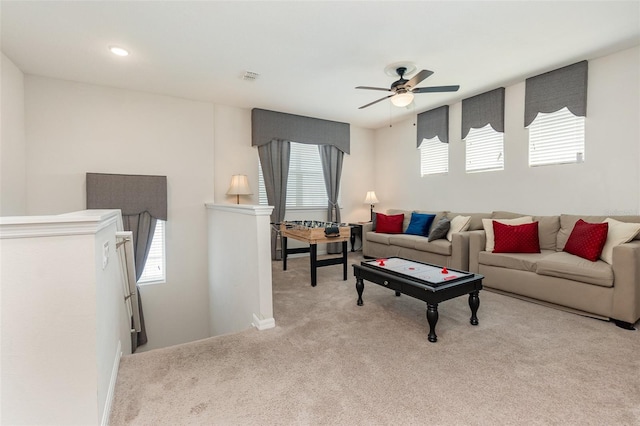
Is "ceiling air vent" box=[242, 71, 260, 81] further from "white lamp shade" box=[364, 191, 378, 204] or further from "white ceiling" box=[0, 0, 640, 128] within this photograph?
"white lamp shade" box=[364, 191, 378, 204]

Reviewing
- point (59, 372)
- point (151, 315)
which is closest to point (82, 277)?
point (59, 372)

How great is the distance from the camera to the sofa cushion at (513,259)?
3.03 metres

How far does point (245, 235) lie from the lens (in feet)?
9.34

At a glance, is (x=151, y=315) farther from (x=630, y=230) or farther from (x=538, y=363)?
(x=630, y=230)

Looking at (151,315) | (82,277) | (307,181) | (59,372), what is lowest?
(151,315)

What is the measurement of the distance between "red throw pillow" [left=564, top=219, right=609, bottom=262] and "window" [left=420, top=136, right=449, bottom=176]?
225cm

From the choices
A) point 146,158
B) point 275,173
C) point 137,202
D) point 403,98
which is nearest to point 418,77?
point 403,98

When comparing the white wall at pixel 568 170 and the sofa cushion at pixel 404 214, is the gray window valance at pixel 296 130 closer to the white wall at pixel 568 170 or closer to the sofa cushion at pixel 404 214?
the white wall at pixel 568 170

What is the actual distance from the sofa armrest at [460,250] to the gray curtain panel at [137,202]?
13.1ft

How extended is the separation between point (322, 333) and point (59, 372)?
5.39ft

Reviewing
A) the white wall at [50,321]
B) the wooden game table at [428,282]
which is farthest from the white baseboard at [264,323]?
the white wall at [50,321]

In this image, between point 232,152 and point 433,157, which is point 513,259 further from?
point 232,152

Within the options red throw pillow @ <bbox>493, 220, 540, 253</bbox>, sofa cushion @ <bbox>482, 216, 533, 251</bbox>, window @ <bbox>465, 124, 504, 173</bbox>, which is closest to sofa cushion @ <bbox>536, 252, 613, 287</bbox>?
red throw pillow @ <bbox>493, 220, 540, 253</bbox>

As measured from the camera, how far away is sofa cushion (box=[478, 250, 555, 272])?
9.94 feet
